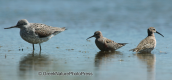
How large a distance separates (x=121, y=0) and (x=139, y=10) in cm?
749

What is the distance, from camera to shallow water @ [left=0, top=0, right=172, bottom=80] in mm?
8156

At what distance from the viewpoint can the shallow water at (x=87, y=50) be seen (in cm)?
816

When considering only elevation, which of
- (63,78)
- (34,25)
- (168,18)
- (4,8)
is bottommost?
(63,78)

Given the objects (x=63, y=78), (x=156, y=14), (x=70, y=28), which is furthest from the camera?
(x=156, y=14)

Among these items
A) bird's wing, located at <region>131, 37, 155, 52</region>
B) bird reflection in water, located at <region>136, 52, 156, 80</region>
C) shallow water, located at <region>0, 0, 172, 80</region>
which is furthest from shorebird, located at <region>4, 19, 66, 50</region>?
bird reflection in water, located at <region>136, 52, 156, 80</region>

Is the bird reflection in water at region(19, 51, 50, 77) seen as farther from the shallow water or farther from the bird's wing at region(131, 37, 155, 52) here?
the bird's wing at region(131, 37, 155, 52)

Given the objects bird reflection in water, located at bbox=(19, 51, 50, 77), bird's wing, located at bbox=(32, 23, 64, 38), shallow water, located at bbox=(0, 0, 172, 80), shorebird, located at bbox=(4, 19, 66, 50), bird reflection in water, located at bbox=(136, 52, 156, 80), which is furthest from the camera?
bird's wing, located at bbox=(32, 23, 64, 38)

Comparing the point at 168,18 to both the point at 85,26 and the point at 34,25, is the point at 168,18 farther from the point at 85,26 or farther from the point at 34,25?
the point at 34,25

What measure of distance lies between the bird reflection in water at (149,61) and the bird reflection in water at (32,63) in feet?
10.2

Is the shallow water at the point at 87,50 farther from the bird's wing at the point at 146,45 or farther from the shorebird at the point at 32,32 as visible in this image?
the shorebird at the point at 32,32

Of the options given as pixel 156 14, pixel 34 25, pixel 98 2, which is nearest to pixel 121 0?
pixel 98 2

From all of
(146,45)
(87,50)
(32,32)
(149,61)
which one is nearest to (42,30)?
(32,32)

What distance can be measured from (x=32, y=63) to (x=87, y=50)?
342 cm

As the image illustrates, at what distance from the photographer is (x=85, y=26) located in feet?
64.5
